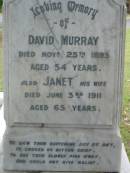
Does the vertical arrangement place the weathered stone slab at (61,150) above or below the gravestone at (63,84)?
below

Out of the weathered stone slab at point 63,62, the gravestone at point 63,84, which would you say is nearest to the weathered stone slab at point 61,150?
the gravestone at point 63,84

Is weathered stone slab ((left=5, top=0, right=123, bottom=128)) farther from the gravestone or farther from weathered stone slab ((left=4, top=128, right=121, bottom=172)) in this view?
weathered stone slab ((left=4, top=128, right=121, bottom=172))

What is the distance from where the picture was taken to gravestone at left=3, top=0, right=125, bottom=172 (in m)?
3.91

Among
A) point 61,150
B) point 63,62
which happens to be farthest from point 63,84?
point 61,150

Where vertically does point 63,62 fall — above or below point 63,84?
above

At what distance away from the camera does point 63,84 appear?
4.06m

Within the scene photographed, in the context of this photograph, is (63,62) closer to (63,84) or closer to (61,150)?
(63,84)

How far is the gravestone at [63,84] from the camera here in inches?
154

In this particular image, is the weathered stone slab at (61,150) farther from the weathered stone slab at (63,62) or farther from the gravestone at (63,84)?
the weathered stone slab at (63,62)

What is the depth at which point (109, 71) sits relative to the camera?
402cm

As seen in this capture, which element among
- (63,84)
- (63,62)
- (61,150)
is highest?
(63,62)

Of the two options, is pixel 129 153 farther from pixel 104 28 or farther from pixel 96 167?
pixel 104 28

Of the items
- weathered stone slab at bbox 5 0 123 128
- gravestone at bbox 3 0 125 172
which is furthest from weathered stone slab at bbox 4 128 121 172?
weathered stone slab at bbox 5 0 123 128

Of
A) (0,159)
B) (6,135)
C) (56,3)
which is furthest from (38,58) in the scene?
(0,159)
